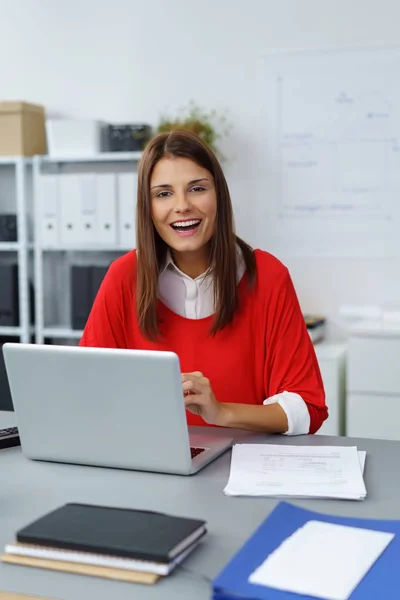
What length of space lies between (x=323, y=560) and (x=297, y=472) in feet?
1.25

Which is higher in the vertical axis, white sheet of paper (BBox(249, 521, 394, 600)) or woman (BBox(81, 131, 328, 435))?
woman (BBox(81, 131, 328, 435))

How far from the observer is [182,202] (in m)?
1.88

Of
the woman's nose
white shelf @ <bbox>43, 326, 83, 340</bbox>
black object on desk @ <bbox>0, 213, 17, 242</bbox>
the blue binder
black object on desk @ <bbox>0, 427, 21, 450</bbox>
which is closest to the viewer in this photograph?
the blue binder

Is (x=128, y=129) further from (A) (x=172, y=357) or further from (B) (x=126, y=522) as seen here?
(B) (x=126, y=522)

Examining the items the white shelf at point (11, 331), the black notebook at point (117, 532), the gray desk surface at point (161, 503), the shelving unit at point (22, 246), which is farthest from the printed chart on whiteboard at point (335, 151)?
the black notebook at point (117, 532)

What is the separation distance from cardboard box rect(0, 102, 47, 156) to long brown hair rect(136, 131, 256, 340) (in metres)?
2.13

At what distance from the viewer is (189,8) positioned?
12.8ft

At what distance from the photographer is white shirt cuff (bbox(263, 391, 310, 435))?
66.6 inches

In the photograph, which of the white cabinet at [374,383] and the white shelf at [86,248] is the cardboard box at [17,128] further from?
the white cabinet at [374,383]

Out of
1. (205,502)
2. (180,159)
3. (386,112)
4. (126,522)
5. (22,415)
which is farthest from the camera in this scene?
(386,112)

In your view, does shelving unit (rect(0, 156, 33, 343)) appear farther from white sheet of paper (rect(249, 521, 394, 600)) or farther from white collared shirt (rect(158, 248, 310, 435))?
white sheet of paper (rect(249, 521, 394, 600))

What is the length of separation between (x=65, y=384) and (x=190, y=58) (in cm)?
282

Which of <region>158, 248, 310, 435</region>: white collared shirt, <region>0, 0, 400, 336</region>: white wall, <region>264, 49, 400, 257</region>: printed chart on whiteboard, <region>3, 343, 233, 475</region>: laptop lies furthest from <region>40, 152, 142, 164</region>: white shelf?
<region>3, 343, 233, 475</region>: laptop

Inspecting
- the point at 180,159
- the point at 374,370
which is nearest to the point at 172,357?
the point at 180,159
